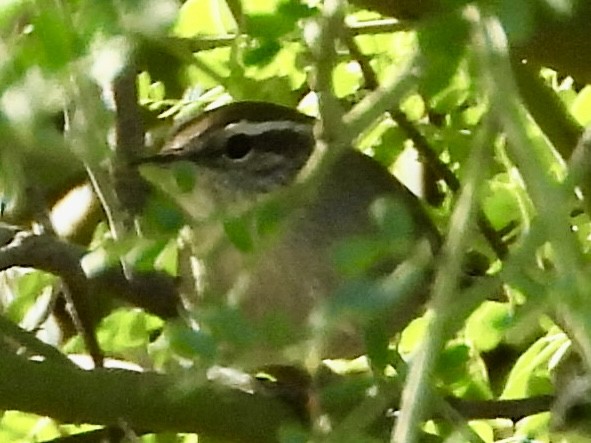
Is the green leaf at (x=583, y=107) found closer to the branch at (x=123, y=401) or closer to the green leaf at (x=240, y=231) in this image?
the branch at (x=123, y=401)

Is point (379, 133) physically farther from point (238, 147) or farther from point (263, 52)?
point (263, 52)

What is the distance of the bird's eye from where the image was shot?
50.2 inches

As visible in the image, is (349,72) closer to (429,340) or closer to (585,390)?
(585,390)

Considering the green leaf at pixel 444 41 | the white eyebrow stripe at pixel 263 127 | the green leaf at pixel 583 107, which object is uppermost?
the green leaf at pixel 444 41

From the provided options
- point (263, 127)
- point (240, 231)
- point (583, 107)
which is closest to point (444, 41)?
point (240, 231)

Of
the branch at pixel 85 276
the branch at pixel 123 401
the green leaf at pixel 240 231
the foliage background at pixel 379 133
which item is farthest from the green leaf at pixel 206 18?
the green leaf at pixel 240 231

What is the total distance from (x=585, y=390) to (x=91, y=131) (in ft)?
0.94

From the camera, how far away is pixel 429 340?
521 mm

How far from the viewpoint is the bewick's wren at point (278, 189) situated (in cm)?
99

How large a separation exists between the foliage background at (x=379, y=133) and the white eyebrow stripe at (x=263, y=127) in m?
0.14

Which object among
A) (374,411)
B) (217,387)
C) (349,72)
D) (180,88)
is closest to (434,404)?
(374,411)

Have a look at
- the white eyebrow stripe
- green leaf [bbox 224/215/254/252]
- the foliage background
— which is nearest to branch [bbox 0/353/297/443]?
the foliage background

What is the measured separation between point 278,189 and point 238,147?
386 mm

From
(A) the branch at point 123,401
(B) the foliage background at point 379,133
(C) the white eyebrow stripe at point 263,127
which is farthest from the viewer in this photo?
(C) the white eyebrow stripe at point 263,127
